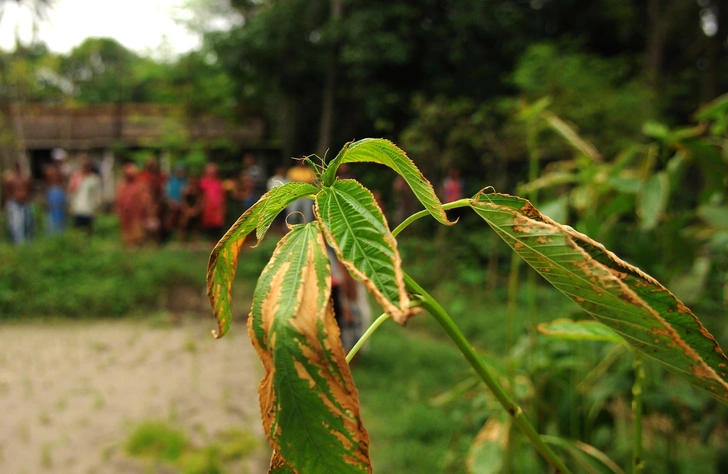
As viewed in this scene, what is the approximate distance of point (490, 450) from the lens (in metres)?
1.03

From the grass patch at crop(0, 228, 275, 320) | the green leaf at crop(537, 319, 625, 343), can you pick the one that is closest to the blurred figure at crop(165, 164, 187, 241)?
the grass patch at crop(0, 228, 275, 320)

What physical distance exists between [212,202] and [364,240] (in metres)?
6.46

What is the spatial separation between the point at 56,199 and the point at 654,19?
7382mm

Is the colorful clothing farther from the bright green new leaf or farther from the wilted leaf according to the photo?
the bright green new leaf

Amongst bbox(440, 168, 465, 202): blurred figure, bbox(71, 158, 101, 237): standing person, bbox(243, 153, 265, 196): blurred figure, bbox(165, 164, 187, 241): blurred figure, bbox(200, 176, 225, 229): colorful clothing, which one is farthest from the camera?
bbox(243, 153, 265, 196): blurred figure

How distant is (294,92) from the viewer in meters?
8.07

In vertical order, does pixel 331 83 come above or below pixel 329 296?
above

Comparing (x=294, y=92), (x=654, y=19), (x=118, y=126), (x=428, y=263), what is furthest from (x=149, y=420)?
(x=118, y=126)

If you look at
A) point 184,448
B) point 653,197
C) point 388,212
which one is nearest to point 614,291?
point 653,197

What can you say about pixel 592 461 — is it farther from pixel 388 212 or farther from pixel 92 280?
pixel 92 280

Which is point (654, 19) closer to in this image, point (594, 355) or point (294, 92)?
point (294, 92)

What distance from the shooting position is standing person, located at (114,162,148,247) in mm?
6480

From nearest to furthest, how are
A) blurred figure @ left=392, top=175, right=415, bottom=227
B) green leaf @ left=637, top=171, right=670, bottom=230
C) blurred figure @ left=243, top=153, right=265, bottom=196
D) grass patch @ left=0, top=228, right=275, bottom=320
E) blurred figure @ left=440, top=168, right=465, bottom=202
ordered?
1. green leaf @ left=637, top=171, right=670, bottom=230
2. blurred figure @ left=392, top=175, right=415, bottom=227
3. grass patch @ left=0, top=228, right=275, bottom=320
4. blurred figure @ left=440, top=168, right=465, bottom=202
5. blurred figure @ left=243, top=153, right=265, bottom=196

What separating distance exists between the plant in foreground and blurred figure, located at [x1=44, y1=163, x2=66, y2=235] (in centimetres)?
696
